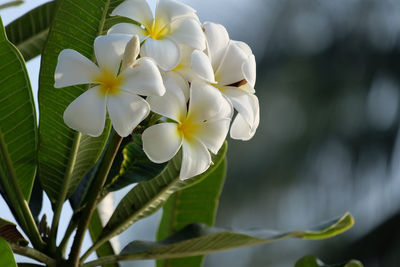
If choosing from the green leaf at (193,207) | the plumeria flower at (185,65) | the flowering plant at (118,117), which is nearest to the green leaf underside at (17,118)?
the flowering plant at (118,117)

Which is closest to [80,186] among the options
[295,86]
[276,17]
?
[295,86]

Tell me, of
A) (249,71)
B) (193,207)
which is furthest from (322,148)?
(249,71)

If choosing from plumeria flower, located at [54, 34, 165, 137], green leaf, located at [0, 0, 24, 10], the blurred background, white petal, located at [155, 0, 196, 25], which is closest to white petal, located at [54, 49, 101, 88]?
plumeria flower, located at [54, 34, 165, 137]

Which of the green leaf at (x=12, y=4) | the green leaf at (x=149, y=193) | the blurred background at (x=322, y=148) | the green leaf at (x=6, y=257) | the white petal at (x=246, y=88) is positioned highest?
the white petal at (x=246, y=88)

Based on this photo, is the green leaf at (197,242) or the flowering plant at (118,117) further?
the green leaf at (197,242)

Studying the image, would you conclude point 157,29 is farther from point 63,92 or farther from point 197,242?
point 197,242

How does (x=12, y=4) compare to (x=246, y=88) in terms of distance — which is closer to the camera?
(x=246, y=88)

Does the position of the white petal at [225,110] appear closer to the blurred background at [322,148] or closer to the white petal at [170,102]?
the white petal at [170,102]

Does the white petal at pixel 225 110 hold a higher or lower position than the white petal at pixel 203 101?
lower
